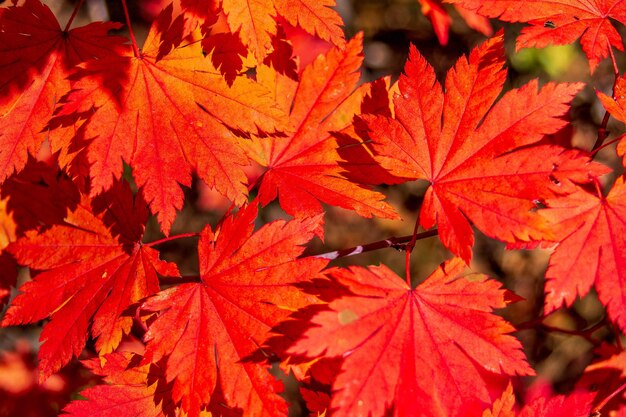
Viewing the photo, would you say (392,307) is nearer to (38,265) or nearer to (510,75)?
(38,265)

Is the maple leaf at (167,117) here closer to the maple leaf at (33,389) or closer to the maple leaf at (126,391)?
the maple leaf at (126,391)

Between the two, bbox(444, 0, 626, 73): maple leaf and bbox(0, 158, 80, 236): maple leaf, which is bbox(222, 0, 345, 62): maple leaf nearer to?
bbox(444, 0, 626, 73): maple leaf

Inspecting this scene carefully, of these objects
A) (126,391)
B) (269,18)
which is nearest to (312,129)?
(269,18)

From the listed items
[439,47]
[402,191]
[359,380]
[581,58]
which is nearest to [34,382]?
[359,380]

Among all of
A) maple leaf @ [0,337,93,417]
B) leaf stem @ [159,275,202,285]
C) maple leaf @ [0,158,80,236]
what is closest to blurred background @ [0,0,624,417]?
maple leaf @ [0,337,93,417]

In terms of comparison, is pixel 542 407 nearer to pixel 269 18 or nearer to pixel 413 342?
pixel 413 342

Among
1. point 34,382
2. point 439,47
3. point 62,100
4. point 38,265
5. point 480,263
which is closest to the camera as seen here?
point 62,100

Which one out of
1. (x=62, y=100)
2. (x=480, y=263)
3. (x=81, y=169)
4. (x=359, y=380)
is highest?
(x=62, y=100)
